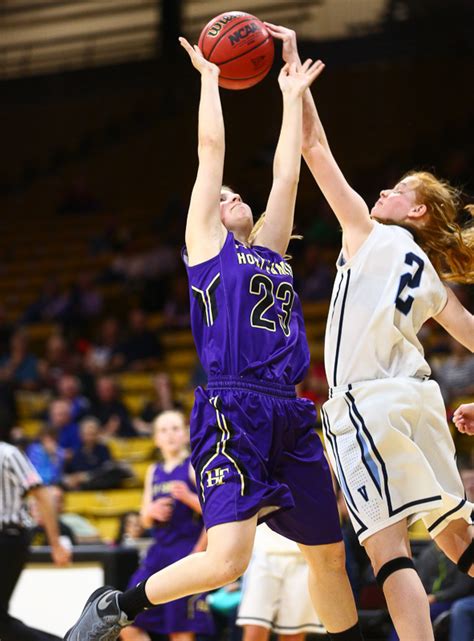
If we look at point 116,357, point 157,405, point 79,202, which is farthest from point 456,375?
point 79,202

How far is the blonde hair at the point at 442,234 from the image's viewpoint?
15.3ft

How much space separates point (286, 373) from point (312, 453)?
33 centimetres

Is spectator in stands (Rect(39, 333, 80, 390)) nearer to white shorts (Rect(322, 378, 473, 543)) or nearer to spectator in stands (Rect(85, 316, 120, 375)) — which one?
spectator in stands (Rect(85, 316, 120, 375))

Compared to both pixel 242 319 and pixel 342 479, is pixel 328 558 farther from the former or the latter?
pixel 242 319

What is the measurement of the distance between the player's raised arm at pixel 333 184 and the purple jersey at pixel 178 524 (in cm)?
294

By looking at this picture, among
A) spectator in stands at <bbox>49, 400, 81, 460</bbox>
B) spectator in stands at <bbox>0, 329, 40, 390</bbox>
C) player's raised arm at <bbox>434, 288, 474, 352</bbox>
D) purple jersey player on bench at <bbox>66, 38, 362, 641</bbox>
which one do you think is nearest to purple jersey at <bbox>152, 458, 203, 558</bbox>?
purple jersey player on bench at <bbox>66, 38, 362, 641</bbox>

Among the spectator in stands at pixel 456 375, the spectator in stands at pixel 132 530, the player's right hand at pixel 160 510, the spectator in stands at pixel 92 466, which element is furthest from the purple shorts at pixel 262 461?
the spectator in stands at pixel 92 466

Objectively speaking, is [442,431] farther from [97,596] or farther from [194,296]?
[97,596]

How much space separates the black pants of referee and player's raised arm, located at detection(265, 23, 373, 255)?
2.96 metres

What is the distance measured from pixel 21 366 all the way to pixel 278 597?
841 cm

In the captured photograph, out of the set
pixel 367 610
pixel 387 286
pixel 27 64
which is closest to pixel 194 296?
pixel 387 286

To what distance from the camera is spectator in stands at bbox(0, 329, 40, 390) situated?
1398 centimetres

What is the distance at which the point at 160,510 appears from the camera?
6.81m

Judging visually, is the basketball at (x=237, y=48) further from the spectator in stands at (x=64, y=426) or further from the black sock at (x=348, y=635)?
the spectator in stands at (x=64, y=426)
